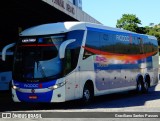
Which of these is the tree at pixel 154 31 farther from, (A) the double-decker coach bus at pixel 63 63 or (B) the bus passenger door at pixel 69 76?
(B) the bus passenger door at pixel 69 76

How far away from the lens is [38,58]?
625 inches

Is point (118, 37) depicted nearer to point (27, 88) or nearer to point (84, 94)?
point (84, 94)

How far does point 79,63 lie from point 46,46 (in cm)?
142

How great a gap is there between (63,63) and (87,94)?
230 centimetres

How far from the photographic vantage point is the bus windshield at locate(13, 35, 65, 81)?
15.6 metres

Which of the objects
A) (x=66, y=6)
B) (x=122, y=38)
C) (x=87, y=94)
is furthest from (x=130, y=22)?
(x=87, y=94)

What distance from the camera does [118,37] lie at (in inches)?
809

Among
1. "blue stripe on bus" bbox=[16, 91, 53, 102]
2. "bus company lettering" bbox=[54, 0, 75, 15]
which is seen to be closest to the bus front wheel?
"bus company lettering" bbox=[54, 0, 75, 15]

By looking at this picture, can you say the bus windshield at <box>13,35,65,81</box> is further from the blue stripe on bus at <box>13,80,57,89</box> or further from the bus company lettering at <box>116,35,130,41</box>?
the bus company lettering at <box>116,35,130,41</box>

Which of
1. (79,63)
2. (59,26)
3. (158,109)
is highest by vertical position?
(59,26)

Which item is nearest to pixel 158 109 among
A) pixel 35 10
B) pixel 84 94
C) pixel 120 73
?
pixel 84 94

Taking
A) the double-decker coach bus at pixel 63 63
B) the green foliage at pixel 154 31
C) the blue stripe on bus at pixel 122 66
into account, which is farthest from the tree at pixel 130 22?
the double-decker coach bus at pixel 63 63

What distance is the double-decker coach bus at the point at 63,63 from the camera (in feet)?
51.1

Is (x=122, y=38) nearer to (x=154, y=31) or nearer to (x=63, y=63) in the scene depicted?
(x=63, y=63)
